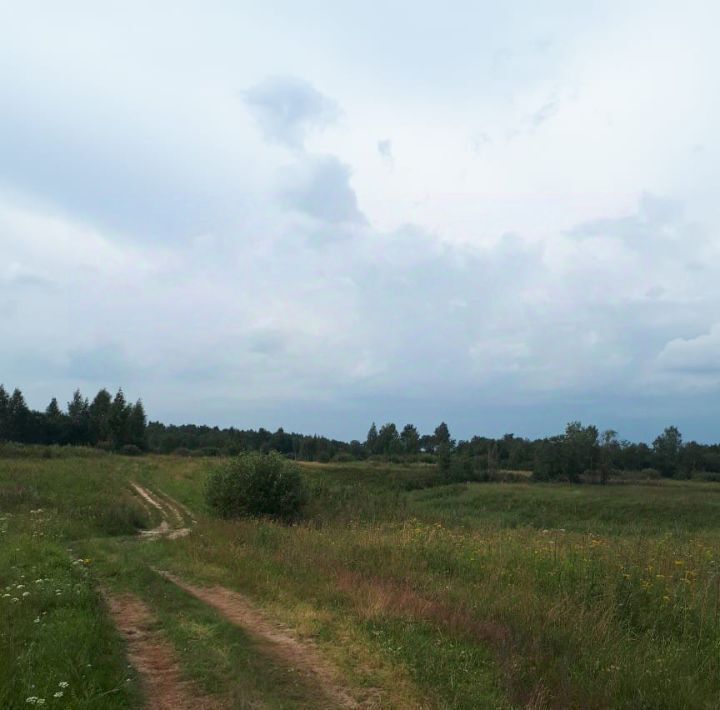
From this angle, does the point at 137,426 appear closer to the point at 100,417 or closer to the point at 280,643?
the point at 100,417

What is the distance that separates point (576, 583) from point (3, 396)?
369ft

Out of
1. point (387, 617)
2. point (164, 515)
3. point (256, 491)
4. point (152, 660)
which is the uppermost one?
point (256, 491)

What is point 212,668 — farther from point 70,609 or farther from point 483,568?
point 483,568

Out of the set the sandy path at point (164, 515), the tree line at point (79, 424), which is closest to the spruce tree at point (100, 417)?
the tree line at point (79, 424)

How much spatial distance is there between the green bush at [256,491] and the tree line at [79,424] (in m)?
78.8

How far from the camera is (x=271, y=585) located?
1138 centimetres

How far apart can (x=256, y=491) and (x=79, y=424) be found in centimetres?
9850

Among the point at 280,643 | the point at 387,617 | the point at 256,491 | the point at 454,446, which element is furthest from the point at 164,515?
the point at 454,446

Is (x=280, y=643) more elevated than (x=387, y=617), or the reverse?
(x=387, y=617)

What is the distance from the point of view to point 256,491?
80.6ft

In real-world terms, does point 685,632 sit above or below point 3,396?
below

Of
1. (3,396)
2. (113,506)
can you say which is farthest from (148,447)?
(113,506)

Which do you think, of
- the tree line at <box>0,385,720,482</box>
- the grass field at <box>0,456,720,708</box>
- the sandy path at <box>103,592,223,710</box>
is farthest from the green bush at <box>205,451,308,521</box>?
the tree line at <box>0,385,720,482</box>

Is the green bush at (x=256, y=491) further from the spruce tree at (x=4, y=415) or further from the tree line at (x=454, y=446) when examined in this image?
the spruce tree at (x=4, y=415)
